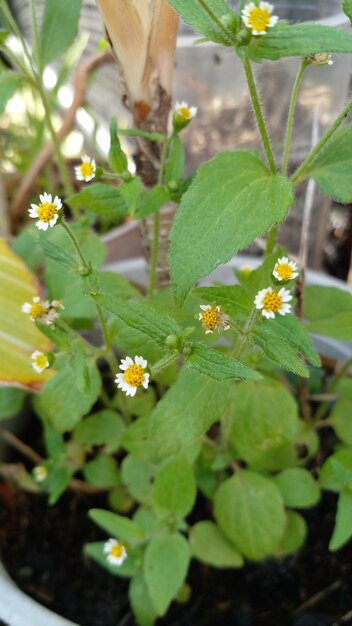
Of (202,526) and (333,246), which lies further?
(333,246)

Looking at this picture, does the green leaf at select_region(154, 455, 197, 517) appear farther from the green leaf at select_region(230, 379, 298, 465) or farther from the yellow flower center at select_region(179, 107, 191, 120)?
the yellow flower center at select_region(179, 107, 191, 120)

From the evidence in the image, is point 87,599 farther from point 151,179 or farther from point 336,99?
point 336,99

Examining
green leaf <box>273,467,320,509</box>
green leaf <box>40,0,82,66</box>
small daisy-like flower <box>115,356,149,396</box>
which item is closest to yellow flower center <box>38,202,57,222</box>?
small daisy-like flower <box>115,356,149,396</box>

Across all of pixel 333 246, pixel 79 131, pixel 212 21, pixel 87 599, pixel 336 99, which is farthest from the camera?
pixel 79 131

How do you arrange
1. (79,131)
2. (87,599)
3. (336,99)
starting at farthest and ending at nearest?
(79,131) < (336,99) < (87,599)

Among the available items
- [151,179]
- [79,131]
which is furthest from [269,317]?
[79,131]

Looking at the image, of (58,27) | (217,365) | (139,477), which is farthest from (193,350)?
(58,27)

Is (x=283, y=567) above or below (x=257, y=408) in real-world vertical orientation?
below
